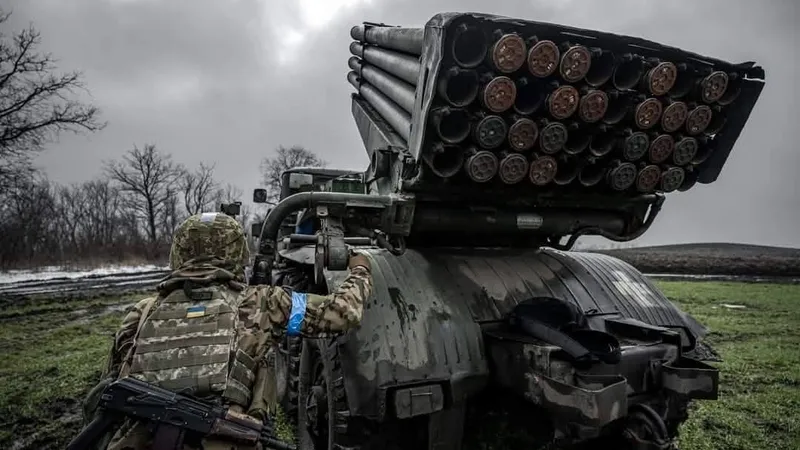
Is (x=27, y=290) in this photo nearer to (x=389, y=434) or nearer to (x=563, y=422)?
(x=389, y=434)

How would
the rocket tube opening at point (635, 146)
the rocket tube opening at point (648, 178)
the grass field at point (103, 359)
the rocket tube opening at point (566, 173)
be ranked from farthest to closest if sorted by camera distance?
the grass field at point (103, 359) → the rocket tube opening at point (648, 178) → the rocket tube opening at point (566, 173) → the rocket tube opening at point (635, 146)

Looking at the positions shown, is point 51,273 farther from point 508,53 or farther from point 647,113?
point 647,113

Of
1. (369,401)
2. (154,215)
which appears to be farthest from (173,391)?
(154,215)

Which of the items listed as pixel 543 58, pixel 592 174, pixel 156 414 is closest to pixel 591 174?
pixel 592 174

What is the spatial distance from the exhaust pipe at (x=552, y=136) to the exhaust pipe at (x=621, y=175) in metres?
0.52

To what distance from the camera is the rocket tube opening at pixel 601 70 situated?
3.23 m

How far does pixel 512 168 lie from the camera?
336cm

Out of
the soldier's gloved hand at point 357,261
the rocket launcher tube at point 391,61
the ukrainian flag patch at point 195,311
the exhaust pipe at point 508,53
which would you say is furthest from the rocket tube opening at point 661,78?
the ukrainian flag patch at point 195,311

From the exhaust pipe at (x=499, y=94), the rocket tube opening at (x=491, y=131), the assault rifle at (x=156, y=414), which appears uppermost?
the exhaust pipe at (x=499, y=94)

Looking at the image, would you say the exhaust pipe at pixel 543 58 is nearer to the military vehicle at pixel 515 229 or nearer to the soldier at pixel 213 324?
the military vehicle at pixel 515 229

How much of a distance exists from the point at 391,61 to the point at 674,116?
2.21 metres

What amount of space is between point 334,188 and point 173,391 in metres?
2.50

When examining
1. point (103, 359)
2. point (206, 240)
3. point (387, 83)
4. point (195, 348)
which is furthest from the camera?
point (103, 359)

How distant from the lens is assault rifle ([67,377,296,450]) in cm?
218
